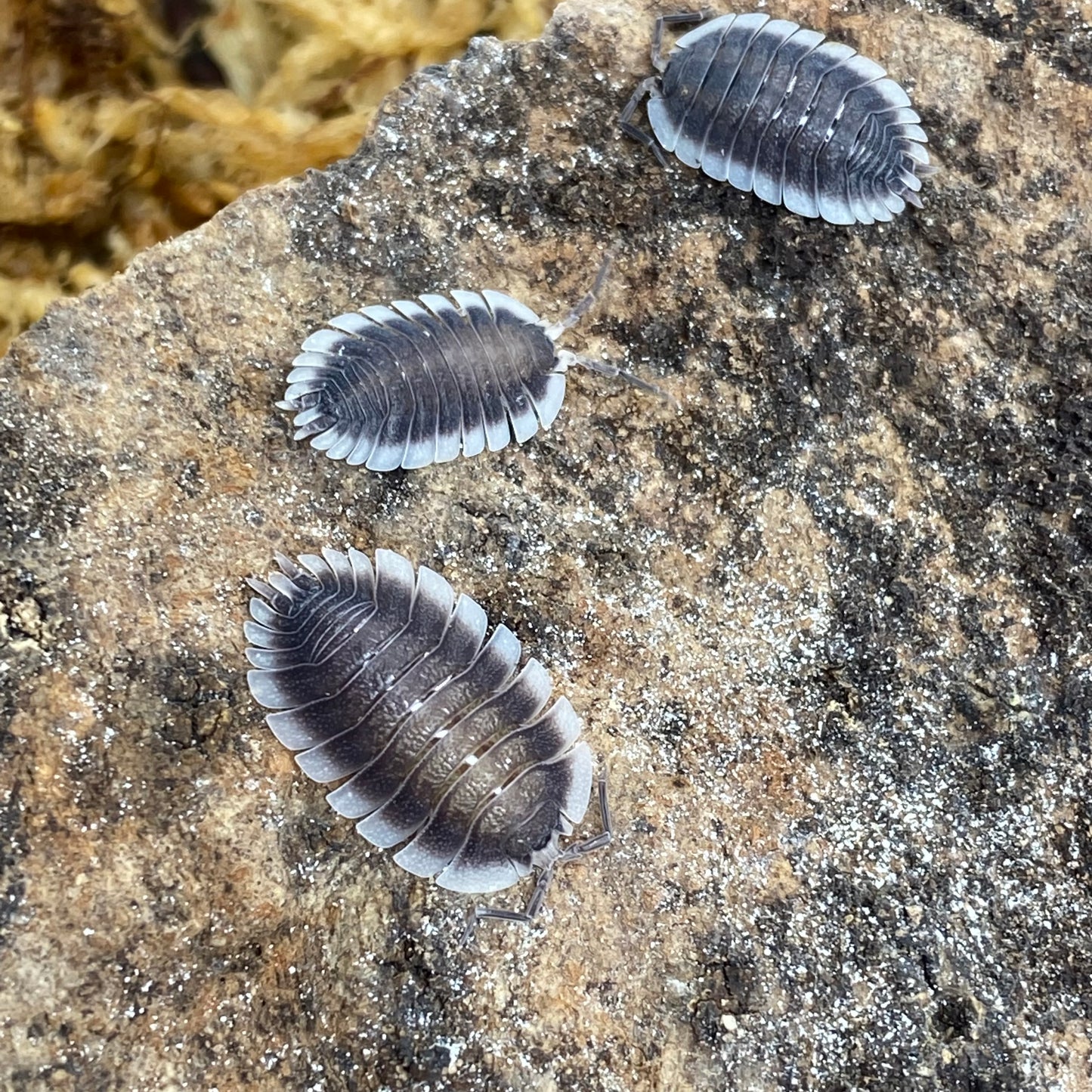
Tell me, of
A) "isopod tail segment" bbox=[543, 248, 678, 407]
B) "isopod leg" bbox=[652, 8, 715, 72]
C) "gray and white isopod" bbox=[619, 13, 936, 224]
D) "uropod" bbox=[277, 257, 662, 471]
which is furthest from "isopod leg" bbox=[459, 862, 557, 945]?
"isopod leg" bbox=[652, 8, 715, 72]

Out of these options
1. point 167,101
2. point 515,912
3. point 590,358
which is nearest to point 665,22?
point 590,358

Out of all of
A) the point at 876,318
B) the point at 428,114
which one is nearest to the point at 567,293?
the point at 428,114

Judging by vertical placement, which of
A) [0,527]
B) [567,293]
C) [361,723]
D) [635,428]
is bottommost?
[361,723]

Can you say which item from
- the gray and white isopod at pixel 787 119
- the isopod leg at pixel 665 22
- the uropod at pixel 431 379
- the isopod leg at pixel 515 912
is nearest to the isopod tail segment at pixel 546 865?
the isopod leg at pixel 515 912

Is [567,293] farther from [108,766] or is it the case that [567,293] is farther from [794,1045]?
[794,1045]

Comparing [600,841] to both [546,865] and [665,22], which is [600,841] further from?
[665,22]

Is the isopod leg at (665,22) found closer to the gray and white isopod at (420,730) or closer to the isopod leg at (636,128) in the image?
the isopod leg at (636,128)
